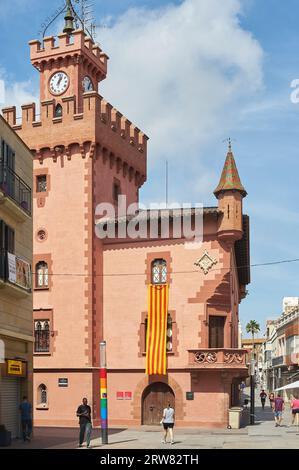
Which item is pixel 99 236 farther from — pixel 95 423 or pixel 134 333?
pixel 95 423

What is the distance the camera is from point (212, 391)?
1531 inches

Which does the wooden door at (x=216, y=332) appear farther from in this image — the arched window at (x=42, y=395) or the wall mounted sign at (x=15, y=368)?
the wall mounted sign at (x=15, y=368)

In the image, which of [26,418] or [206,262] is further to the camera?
[206,262]

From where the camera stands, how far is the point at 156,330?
40594 mm

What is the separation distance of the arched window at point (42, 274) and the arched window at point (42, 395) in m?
5.86

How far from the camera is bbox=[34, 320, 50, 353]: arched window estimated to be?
42.3m

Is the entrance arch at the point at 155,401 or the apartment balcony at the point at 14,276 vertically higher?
the apartment balcony at the point at 14,276

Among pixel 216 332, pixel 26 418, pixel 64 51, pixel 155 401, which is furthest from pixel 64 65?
pixel 26 418

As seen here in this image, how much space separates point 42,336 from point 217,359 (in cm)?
1061

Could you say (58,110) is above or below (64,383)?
above

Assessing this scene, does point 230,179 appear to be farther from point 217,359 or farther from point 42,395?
point 42,395

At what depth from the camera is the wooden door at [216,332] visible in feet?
131

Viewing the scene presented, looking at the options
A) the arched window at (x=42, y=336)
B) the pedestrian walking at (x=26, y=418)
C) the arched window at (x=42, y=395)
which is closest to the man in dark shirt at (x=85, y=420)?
the pedestrian walking at (x=26, y=418)
